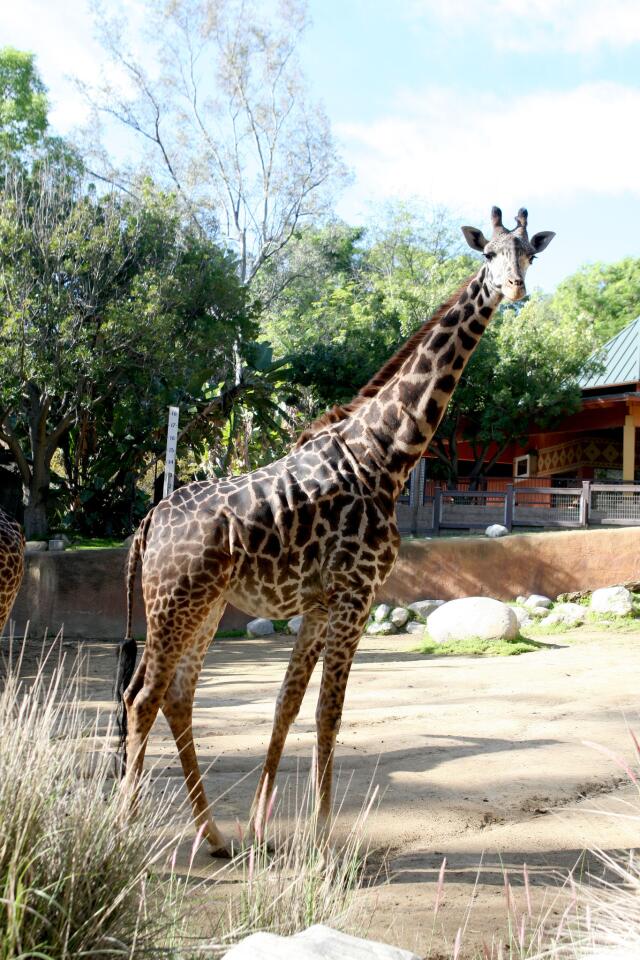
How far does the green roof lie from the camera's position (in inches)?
1029

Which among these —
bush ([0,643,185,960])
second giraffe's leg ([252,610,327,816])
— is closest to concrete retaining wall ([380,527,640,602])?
second giraffe's leg ([252,610,327,816])

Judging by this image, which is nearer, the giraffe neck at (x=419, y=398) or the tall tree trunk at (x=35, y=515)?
the giraffe neck at (x=419, y=398)

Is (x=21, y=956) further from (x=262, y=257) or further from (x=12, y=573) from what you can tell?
(x=262, y=257)

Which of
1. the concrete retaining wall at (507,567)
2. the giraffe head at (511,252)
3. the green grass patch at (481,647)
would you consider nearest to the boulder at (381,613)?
the concrete retaining wall at (507,567)

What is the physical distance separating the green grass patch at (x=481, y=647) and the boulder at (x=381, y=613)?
2345 mm

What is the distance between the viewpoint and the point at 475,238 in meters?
5.27

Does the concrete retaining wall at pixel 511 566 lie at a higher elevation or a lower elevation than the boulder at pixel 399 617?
higher

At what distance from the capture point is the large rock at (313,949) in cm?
225

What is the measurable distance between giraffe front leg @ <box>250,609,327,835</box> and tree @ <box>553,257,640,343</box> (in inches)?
1575

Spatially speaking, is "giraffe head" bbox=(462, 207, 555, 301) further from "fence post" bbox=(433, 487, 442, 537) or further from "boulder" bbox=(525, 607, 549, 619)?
"fence post" bbox=(433, 487, 442, 537)

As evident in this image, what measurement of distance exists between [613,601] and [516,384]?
10.6m

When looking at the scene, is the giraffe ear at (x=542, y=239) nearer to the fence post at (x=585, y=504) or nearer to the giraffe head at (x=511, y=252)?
the giraffe head at (x=511, y=252)

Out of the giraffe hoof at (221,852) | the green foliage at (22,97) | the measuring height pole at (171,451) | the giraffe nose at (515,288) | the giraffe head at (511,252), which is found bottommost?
the giraffe hoof at (221,852)

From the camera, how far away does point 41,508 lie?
19.6m
